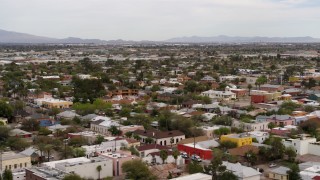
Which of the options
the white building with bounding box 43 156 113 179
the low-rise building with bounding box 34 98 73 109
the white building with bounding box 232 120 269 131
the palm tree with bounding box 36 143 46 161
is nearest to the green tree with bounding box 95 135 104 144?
the palm tree with bounding box 36 143 46 161

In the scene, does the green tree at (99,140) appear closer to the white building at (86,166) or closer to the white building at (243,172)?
the white building at (86,166)

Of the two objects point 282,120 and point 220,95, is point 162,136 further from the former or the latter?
point 220,95

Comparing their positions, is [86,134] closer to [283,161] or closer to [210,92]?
[283,161]

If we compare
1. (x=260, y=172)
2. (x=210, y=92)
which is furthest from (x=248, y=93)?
(x=260, y=172)

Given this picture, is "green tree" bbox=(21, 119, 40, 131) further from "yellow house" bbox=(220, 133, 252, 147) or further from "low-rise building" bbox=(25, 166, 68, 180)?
"yellow house" bbox=(220, 133, 252, 147)

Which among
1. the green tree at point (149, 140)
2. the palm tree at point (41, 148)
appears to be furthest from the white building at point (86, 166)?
the green tree at point (149, 140)
